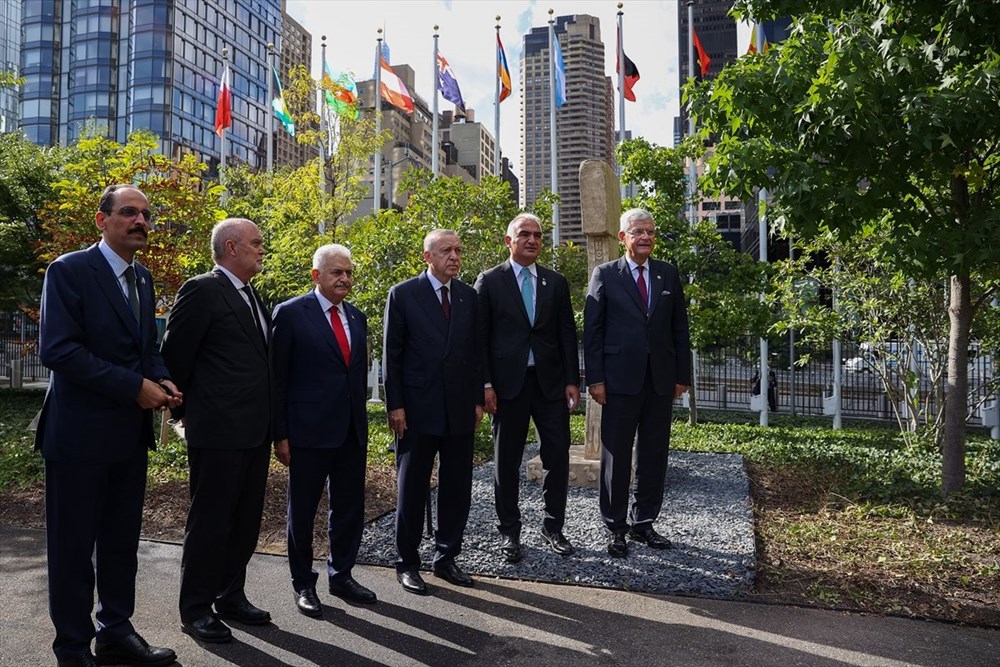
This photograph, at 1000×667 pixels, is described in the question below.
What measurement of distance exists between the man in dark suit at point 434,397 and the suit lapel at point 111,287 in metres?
1.51

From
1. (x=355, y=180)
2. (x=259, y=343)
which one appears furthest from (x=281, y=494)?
(x=355, y=180)

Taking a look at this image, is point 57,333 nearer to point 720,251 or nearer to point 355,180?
point 720,251

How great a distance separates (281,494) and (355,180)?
9.68 m

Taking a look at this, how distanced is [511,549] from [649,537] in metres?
1.08

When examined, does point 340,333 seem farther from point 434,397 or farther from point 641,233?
point 641,233

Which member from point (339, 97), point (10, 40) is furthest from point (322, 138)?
point (10, 40)

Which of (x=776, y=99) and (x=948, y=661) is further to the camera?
(x=776, y=99)

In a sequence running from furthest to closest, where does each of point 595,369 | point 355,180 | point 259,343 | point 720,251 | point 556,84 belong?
point 556,84 < point 355,180 < point 720,251 < point 595,369 < point 259,343

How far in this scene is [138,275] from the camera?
3605 millimetres

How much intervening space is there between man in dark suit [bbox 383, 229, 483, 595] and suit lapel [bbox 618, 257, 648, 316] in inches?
49.2

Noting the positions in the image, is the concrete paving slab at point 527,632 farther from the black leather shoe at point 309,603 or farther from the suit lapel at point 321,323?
the suit lapel at point 321,323

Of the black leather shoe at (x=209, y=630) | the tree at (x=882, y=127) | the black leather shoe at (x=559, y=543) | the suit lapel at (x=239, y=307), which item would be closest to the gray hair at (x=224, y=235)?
the suit lapel at (x=239, y=307)

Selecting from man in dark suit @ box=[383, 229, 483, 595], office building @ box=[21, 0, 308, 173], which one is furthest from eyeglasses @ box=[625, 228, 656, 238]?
office building @ box=[21, 0, 308, 173]

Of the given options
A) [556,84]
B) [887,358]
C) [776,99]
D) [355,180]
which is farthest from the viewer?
[556,84]
